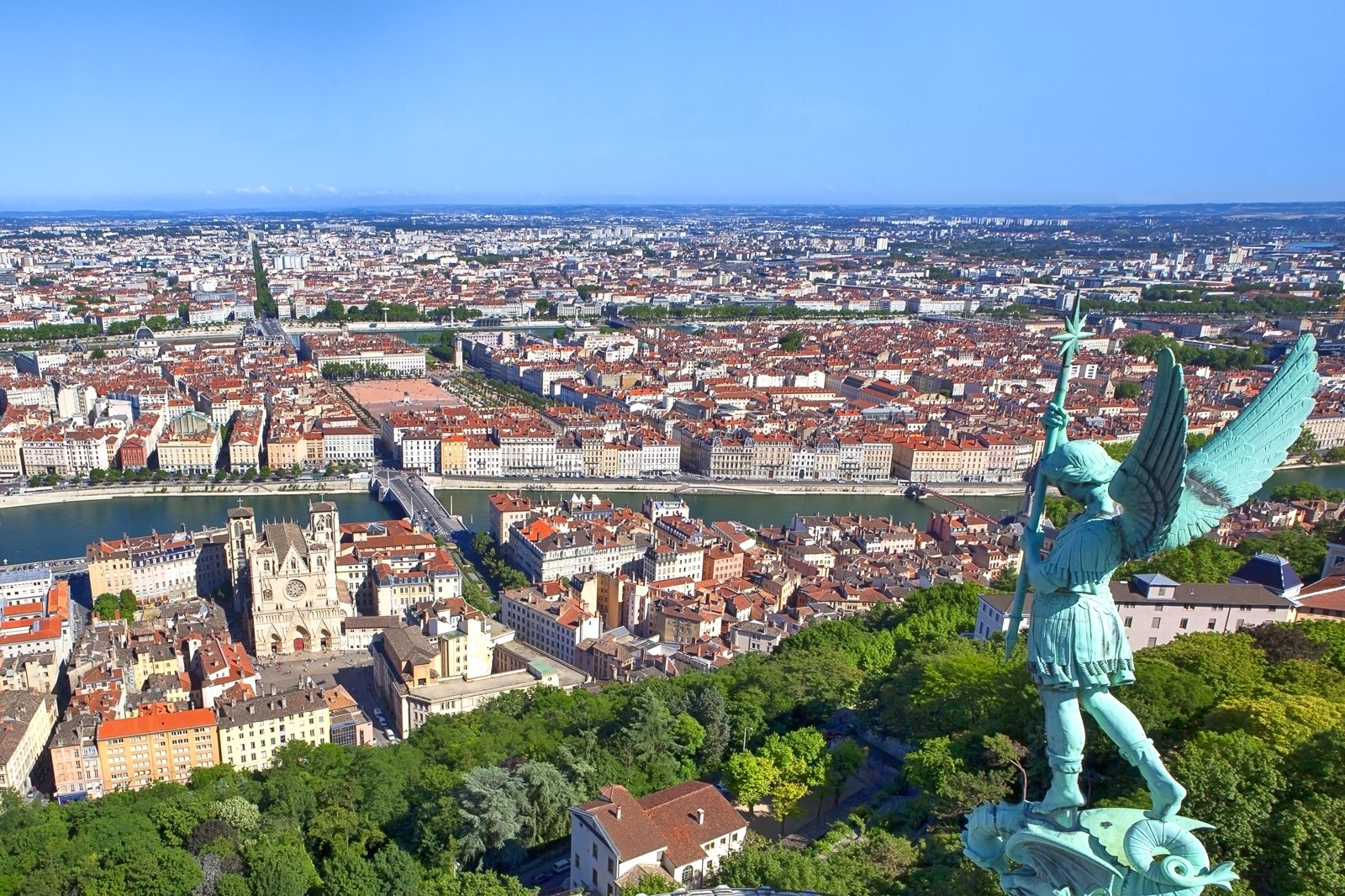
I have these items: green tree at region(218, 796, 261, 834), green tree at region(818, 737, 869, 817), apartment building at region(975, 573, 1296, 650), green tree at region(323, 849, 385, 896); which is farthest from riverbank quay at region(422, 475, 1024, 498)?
green tree at region(323, 849, 385, 896)

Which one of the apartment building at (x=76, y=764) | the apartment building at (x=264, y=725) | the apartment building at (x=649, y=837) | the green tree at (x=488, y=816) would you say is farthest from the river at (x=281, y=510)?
the apartment building at (x=649, y=837)

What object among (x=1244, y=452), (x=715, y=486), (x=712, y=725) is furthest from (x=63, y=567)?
(x=1244, y=452)

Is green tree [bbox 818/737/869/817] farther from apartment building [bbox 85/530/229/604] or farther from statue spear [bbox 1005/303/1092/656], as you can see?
apartment building [bbox 85/530/229/604]

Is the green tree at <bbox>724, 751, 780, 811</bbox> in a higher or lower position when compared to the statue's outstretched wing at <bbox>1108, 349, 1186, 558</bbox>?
lower

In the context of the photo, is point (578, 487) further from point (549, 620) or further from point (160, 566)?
point (160, 566)

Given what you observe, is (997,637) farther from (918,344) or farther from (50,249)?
(50,249)

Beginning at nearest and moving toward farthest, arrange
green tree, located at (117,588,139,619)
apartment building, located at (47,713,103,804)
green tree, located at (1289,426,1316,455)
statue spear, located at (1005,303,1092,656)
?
statue spear, located at (1005,303,1092,656) < apartment building, located at (47,713,103,804) < green tree, located at (117,588,139,619) < green tree, located at (1289,426,1316,455)

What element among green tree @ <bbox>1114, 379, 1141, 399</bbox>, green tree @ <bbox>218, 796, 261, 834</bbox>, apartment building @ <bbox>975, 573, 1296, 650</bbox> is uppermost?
Answer: apartment building @ <bbox>975, 573, 1296, 650</bbox>
